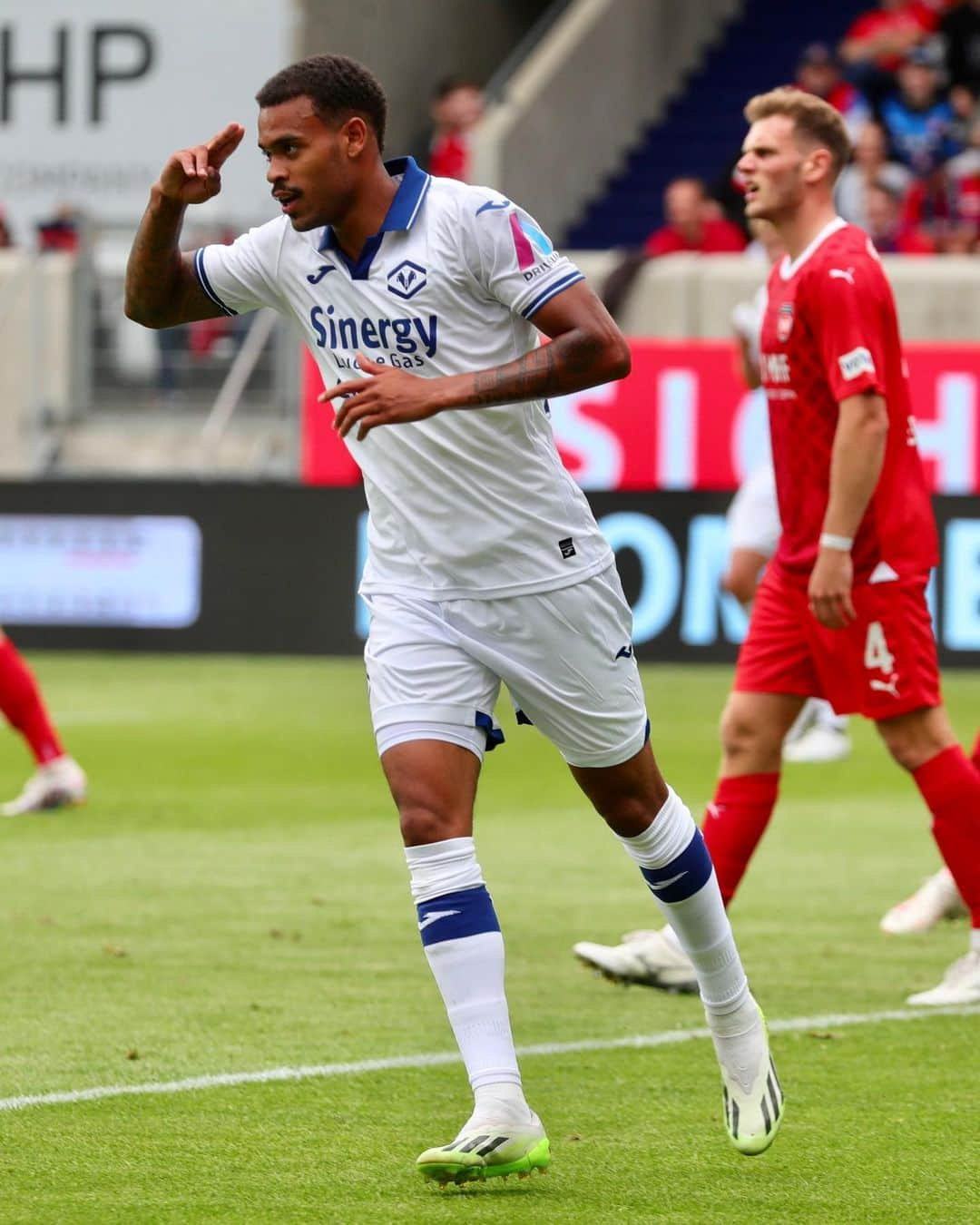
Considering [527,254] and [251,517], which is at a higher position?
[527,254]

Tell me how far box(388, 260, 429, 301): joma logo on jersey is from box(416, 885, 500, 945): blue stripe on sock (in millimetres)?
1157

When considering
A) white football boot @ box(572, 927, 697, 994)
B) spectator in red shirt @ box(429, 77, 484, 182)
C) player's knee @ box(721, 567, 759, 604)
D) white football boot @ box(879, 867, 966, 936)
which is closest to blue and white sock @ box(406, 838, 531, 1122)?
white football boot @ box(572, 927, 697, 994)

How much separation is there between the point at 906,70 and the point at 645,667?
7175mm

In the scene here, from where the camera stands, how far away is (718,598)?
15531mm

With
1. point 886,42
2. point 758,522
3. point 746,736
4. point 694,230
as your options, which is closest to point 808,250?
point 746,736

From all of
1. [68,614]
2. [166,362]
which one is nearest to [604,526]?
[68,614]

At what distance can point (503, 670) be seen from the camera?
16.0 feet

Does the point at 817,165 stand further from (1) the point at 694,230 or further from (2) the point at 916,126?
(2) the point at 916,126

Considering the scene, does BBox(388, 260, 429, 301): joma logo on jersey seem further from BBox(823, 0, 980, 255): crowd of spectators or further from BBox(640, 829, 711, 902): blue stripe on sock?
BBox(823, 0, 980, 255): crowd of spectators

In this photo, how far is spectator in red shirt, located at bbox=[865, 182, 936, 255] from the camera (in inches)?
733

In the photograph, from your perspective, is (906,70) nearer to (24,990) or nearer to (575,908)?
(575,908)

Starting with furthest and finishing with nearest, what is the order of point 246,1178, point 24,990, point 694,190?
point 694,190
point 24,990
point 246,1178

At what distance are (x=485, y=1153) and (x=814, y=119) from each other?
10.5 ft

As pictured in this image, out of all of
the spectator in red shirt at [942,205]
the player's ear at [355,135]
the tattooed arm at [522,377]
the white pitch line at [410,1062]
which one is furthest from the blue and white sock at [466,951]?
the spectator in red shirt at [942,205]
